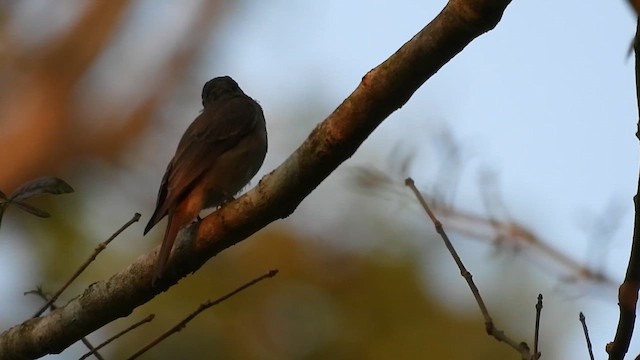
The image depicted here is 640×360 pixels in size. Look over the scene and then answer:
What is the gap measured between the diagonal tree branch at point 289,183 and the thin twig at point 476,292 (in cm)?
25

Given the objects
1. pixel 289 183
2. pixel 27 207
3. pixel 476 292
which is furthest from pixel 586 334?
pixel 27 207

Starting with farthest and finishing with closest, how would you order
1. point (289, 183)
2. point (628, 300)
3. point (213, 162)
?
point (213, 162) < point (289, 183) < point (628, 300)

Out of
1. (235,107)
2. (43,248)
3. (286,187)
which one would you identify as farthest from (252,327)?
(286,187)

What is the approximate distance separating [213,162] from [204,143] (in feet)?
0.43

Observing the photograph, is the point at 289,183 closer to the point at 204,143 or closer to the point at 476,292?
the point at 476,292

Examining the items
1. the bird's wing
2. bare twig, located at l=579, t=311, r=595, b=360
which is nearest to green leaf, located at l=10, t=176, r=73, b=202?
the bird's wing

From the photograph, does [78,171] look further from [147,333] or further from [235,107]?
[235,107]

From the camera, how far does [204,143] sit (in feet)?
Answer: 12.6

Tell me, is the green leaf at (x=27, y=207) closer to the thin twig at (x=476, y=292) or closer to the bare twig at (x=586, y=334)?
the thin twig at (x=476, y=292)

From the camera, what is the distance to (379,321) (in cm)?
614

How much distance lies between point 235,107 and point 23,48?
437 centimetres

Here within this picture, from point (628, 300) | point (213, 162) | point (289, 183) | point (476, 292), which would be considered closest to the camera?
point (628, 300)

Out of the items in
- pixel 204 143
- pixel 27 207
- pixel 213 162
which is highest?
pixel 204 143

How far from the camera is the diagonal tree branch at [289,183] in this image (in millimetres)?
2146
